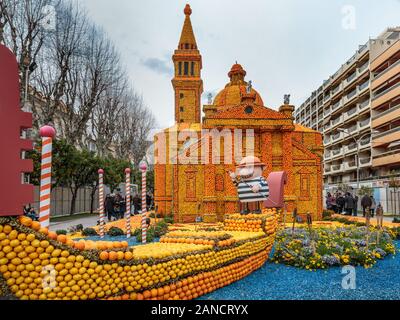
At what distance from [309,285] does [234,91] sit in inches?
1146

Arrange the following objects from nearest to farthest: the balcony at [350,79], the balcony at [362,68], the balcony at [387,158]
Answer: the balcony at [387,158], the balcony at [362,68], the balcony at [350,79]

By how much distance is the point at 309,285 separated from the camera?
26.9 feet

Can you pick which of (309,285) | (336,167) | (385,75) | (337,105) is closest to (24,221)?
(309,285)

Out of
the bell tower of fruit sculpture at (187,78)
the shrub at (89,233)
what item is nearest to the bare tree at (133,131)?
the bell tower of fruit sculpture at (187,78)

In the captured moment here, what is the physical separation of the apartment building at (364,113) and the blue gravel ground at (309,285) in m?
28.2

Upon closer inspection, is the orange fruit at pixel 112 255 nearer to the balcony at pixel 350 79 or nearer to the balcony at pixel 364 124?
the balcony at pixel 364 124

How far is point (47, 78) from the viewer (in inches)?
1039

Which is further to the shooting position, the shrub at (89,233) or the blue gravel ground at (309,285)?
the shrub at (89,233)

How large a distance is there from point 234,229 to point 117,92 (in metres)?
24.1

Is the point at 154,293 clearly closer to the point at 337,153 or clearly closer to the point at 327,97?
the point at 337,153

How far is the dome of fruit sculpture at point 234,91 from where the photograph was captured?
35.1 metres

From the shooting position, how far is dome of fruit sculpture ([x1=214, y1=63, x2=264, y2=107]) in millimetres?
35062

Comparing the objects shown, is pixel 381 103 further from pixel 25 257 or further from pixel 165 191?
pixel 25 257

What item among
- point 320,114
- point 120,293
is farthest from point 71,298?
point 320,114
